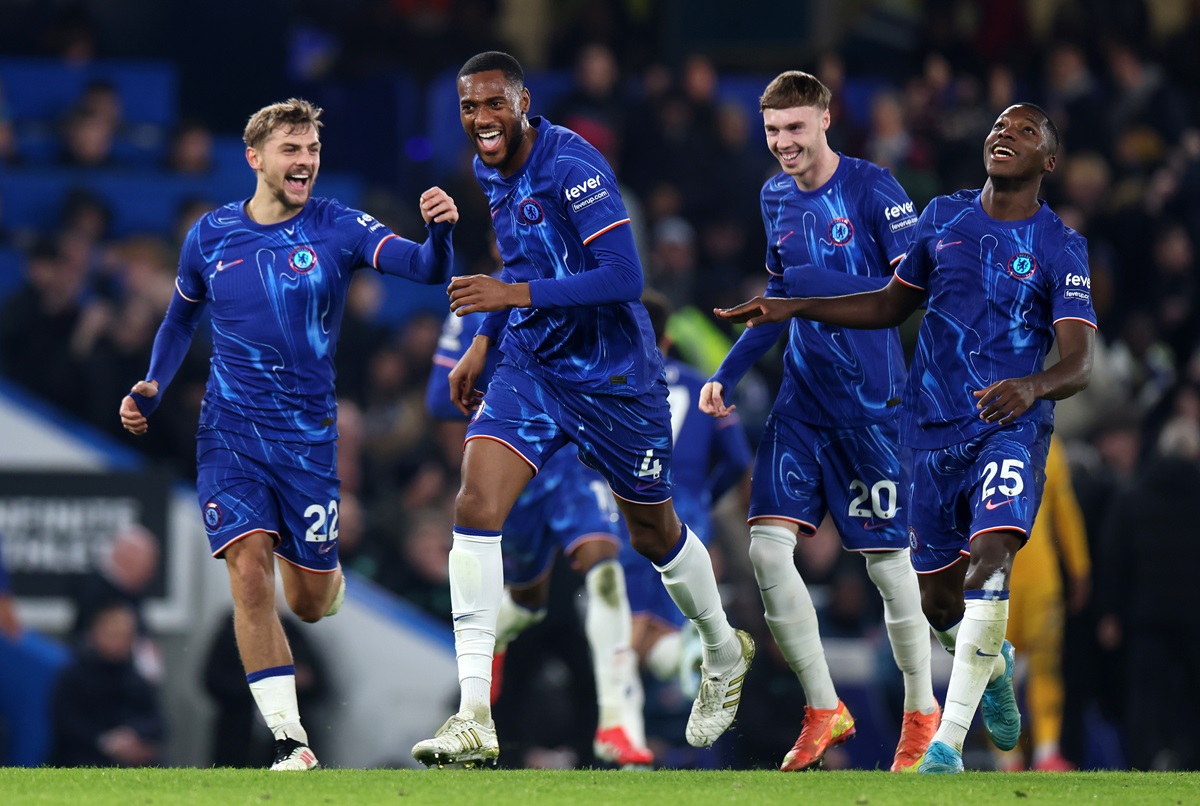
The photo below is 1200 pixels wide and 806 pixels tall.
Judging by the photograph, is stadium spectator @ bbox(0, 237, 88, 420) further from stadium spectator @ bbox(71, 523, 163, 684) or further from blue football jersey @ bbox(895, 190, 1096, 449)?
blue football jersey @ bbox(895, 190, 1096, 449)

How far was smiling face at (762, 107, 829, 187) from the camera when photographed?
25.7 ft

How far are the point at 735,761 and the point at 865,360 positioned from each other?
16.3 feet

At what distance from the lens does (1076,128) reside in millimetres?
16500

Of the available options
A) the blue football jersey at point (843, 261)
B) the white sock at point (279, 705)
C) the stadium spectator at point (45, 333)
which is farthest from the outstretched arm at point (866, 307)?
the stadium spectator at point (45, 333)

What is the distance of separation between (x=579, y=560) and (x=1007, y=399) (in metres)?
3.42

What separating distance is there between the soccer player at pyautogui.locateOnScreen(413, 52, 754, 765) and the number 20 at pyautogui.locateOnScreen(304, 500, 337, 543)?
34.1 inches

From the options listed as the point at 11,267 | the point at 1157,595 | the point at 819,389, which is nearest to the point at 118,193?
the point at 11,267

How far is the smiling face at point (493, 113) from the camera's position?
712cm

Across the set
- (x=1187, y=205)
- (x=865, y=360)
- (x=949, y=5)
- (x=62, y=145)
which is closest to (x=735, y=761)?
(x=865, y=360)

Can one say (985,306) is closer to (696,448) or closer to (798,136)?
(798,136)

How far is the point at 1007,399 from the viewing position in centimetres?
695

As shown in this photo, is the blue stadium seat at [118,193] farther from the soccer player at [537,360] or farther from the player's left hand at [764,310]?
the player's left hand at [764,310]

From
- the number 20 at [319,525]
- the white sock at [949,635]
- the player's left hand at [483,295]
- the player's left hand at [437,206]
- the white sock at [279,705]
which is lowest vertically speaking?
the white sock at [279,705]

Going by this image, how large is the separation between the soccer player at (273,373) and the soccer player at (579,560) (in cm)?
166
